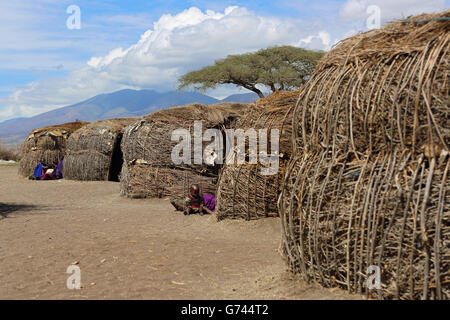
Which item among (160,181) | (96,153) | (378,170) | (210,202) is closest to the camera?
(378,170)

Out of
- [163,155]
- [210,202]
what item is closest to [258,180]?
[210,202]

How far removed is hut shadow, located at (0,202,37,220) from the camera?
1035 cm

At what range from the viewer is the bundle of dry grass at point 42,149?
61.1ft

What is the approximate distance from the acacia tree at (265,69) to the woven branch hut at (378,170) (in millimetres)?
24109

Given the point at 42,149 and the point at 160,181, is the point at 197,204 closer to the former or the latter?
the point at 160,181

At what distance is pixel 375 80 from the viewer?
4238 millimetres

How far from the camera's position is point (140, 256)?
20.9 ft

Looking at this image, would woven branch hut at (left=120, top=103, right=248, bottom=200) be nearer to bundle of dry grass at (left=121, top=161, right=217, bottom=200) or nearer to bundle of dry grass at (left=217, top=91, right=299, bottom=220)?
bundle of dry grass at (left=121, top=161, right=217, bottom=200)

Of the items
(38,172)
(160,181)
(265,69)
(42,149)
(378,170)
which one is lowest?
(38,172)

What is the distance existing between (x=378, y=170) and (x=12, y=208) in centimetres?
943

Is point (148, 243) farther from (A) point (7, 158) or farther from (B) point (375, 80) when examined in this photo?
(A) point (7, 158)

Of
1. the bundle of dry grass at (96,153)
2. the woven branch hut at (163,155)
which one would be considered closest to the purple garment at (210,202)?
the woven branch hut at (163,155)

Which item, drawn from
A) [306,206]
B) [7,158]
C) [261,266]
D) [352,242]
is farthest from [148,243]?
[7,158]

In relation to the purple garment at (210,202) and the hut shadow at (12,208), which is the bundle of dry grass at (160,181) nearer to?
the purple garment at (210,202)
